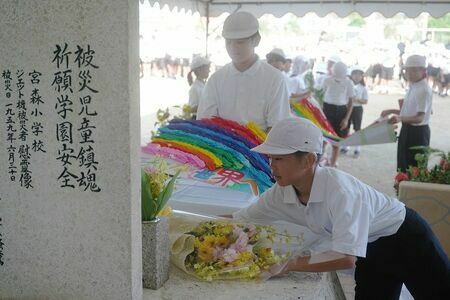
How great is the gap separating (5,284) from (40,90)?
27.3 inches

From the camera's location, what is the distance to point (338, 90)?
730cm

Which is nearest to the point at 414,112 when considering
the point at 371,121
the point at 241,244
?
the point at 241,244

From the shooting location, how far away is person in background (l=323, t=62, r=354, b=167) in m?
7.29

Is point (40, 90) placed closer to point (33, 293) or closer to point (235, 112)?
point (33, 293)

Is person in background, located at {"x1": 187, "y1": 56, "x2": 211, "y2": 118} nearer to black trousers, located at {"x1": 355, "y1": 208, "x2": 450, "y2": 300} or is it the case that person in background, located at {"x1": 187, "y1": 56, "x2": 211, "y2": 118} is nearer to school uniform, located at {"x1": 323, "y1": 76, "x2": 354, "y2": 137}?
school uniform, located at {"x1": 323, "y1": 76, "x2": 354, "y2": 137}

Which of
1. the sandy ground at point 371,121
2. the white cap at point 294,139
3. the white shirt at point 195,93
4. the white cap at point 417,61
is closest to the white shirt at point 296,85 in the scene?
the sandy ground at point 371,121

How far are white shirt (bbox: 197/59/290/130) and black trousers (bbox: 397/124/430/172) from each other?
2.40 metres

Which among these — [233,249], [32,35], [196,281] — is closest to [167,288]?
[196,281]

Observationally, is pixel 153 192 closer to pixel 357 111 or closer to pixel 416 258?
pixel 416 258

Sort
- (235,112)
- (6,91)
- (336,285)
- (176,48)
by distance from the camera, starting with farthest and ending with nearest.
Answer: (176,48), (235,112), (336,285), (6,91)

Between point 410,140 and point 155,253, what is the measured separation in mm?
4019

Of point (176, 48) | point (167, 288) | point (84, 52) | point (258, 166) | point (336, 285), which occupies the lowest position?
point (336, 285)

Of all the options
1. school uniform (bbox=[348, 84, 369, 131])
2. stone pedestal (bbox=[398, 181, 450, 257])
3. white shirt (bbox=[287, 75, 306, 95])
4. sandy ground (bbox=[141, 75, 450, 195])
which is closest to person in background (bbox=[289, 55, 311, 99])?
white shirt (bbox=[287, 75, 306, 95])

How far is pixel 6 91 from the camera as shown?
1.59 metres
